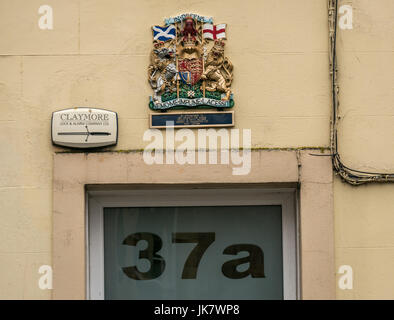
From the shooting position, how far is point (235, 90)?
5.14 metres

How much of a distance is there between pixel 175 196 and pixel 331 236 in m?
1.24

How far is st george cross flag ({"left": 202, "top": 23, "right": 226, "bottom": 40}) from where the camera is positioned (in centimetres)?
514

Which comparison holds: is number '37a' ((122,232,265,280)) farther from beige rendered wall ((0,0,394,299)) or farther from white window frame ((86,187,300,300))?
beige rendered wall ((0,0,394,299))

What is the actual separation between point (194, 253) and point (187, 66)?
1459mm

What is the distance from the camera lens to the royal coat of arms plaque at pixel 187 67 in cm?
513

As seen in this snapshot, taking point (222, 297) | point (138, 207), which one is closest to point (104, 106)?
point (138, 207)

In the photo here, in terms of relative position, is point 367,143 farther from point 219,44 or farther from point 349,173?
point 219,44

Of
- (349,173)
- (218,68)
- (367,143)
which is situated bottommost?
(349,173)

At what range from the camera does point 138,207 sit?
5.34 metres

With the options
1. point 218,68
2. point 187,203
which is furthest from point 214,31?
point 187,203

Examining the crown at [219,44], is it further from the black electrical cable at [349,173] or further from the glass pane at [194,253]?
the glass pane at [194,253]

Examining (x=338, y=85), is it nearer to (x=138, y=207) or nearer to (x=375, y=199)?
(x=375, y=199)

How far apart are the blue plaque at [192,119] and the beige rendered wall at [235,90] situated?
79mm

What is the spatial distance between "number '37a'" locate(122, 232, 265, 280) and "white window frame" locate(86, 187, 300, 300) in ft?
0.70
